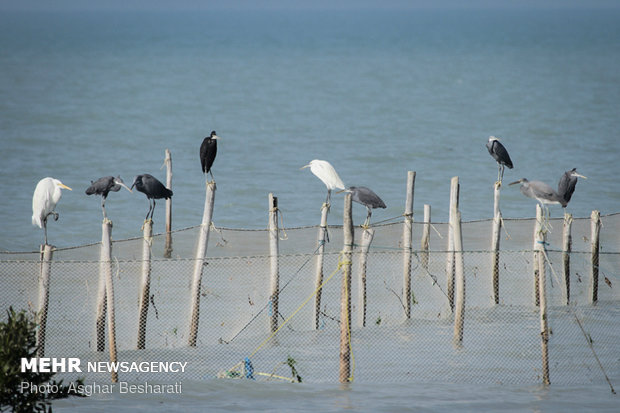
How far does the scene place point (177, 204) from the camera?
23.7 metres

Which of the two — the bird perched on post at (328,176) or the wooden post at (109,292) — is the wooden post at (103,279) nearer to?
the wooden post at (109,292)

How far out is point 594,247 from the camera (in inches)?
495

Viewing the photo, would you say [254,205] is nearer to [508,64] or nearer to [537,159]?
[537,159]

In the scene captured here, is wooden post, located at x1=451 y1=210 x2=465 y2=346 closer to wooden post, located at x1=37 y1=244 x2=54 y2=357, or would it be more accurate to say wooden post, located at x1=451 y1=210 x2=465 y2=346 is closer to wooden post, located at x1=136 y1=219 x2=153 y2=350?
wooden post, located at x1=136 y1=219 x2=153 y2=350

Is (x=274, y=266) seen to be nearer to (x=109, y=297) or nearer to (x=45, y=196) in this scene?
(x=109, y=297)

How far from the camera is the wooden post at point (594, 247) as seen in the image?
1253 centimetres

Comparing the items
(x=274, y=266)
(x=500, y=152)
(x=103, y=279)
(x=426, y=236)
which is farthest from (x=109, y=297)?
(x=500, y=152)

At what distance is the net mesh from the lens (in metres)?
10.4

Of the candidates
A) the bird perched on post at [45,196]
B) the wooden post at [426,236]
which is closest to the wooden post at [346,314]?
the wooden post at [426,236]

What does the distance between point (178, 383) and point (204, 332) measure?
213cm

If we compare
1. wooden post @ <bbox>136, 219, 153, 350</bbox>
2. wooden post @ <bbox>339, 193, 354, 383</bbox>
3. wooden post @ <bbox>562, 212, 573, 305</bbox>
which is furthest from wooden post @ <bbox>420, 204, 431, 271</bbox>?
wooden post @ <bbox>136, 219, 153, 350</bbox>

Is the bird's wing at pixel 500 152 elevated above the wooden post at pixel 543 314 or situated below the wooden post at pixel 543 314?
above

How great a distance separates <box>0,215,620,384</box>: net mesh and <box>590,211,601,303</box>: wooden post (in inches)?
6.7

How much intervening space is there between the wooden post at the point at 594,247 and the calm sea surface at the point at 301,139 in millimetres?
3322
